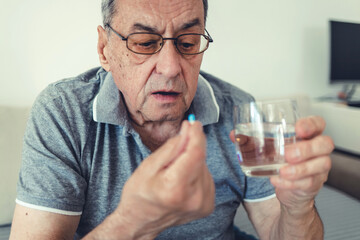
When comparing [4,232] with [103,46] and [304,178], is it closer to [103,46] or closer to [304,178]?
[103,46]

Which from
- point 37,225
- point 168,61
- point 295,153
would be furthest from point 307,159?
point 37,225

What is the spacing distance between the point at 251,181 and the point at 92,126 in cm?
61

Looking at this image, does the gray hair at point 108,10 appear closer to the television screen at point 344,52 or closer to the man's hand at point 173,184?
the man's hand at point 173,184

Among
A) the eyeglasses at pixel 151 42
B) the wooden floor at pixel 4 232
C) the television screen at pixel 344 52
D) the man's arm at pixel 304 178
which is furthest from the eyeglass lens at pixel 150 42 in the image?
the television screen at pixel 344 52

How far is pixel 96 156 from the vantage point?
99cm

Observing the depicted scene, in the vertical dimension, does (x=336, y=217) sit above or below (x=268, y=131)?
below

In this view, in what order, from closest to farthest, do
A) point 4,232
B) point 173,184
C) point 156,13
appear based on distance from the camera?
point 173,184 < point 156,13 < point 4,232

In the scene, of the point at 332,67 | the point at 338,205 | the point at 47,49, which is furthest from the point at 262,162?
the point at 332,67

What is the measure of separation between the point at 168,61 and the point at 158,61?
0.11 feet

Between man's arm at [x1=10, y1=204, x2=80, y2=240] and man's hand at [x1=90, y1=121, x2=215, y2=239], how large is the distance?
0.34 m

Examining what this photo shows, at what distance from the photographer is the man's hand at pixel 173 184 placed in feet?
1.69

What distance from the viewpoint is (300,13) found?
291 centimetres

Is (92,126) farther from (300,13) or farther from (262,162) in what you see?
(300,13)

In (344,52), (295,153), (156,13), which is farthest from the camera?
(344,52)
